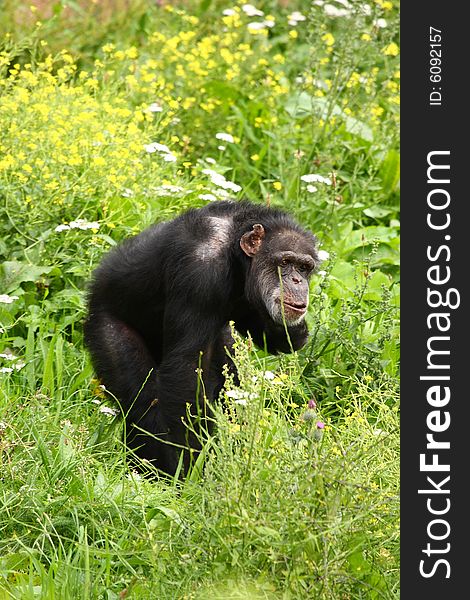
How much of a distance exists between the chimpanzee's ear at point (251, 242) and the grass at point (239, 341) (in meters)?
0.63

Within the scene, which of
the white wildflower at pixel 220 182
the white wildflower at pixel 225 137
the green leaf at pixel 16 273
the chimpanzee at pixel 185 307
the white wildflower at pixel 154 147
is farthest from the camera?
the white wildflower at pixel 225 137

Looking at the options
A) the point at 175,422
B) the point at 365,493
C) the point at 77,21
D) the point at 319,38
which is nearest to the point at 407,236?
the point at 365,493

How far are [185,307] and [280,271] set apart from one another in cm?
56

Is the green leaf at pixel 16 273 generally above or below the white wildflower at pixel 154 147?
below

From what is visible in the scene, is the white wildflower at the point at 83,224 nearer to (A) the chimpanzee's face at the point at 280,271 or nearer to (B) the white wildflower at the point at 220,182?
(B) the white wildflower at the point at 220,182

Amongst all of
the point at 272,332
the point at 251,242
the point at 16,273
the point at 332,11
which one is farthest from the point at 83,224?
the point at 332,11

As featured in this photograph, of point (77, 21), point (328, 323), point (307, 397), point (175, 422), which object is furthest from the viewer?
point (77, 21)

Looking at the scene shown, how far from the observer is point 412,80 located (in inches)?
226

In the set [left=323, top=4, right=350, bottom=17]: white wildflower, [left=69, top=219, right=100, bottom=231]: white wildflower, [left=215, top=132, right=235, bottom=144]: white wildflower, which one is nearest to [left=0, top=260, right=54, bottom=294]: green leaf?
[left=69, top=219, right=100, bottom=231]: white wildflower

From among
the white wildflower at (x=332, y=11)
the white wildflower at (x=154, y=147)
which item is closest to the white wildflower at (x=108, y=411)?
the white wildflower at (x=154, y=147)

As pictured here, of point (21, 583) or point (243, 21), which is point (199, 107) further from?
point (21, 583)

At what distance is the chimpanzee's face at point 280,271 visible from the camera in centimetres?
636

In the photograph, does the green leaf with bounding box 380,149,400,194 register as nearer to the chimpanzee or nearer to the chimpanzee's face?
the chimpanzee

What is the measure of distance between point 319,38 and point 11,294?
3.83 meters
